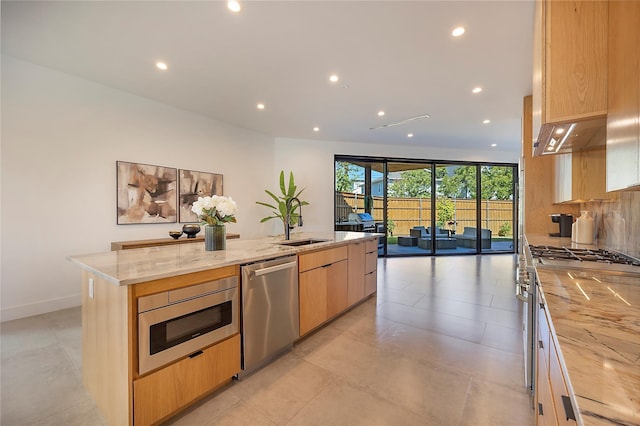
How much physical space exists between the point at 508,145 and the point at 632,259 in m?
6.22

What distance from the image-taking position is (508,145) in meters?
→ 6.77

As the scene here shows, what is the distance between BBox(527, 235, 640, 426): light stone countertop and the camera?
1.53ft

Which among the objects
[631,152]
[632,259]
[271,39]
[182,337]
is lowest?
[182,337]

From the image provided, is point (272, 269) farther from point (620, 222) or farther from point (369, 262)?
point (620, 222)

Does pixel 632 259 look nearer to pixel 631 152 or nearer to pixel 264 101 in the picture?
pixel 631 152

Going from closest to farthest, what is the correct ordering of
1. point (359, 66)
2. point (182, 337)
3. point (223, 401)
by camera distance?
1. point (182, 337)
2. point (223, 401)
3. point (359, 66)

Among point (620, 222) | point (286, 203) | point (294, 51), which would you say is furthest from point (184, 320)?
point (620, 222)

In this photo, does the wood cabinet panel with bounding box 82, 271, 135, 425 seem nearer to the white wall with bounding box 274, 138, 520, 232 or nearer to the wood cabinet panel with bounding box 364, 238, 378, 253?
the wood cabinet panel with bounding box 364, 238, 378, 253

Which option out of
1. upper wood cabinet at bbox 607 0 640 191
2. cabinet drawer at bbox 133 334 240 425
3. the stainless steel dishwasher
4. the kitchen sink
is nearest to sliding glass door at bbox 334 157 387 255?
the kitchen sink

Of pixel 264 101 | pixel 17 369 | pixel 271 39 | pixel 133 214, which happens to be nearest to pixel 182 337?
pixel 17 369

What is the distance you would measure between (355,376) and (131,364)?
4.78 ft

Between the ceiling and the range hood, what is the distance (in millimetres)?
1141

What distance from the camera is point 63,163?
131 inches

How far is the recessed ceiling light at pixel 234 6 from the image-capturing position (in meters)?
2.12
